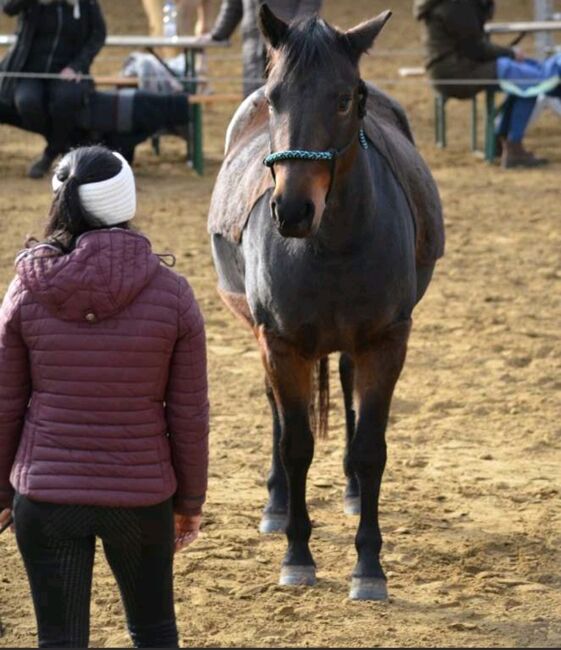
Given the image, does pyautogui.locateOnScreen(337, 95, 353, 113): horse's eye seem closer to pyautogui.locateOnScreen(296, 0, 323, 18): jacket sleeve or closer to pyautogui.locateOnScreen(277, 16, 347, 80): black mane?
pyautogui.locateOnScreen(277, 16, 347, 80): black mane

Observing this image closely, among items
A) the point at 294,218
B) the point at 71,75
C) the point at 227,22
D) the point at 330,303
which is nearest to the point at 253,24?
the point at 227,22

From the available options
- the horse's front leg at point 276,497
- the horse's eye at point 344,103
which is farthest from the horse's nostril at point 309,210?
the horse's front leg at point 276,497

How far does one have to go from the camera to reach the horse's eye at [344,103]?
4.50 meters

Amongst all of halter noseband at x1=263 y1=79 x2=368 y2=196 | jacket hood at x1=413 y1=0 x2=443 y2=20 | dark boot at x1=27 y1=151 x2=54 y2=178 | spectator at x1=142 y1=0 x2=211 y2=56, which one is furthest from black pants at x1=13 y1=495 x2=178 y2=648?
spectator at x1=142 y1=0 x2=211 y2=56

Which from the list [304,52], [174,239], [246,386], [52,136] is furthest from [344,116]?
[52,136]

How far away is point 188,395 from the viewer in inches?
138

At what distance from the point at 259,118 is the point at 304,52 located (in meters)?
1.54

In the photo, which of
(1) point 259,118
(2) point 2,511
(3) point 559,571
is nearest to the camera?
(2) point 2,511

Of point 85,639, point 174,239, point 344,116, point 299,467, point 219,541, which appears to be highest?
point 344,116

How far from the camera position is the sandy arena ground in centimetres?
464

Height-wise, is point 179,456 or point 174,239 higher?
point 179,456

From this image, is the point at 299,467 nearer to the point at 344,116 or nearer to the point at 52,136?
the point at 344,116

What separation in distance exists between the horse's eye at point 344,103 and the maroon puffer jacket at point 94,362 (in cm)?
121

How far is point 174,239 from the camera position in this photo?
34.8 ft
